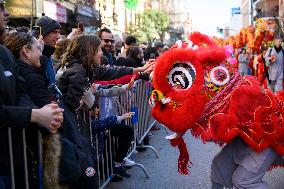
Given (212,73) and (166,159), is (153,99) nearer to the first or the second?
(212,73)

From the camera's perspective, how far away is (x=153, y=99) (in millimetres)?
3354

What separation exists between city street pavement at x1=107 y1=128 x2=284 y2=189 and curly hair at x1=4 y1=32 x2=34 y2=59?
2444 millimetres

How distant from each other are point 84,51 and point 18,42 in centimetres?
83

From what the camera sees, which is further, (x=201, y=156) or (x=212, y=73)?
(x=201, y=156)

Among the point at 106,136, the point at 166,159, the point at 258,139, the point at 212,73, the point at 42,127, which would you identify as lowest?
the point at 166,159

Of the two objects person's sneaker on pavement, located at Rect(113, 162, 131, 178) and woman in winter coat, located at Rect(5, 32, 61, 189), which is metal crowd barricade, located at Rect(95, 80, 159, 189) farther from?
woman in winter coat, located at Rect(5, 32, 61, 189)

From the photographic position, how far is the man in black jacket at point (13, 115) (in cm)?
249

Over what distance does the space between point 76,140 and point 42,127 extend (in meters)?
0.91

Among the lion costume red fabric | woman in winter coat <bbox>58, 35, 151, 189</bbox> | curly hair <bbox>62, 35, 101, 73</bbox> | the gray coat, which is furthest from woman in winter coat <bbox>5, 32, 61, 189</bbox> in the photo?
the gray coat

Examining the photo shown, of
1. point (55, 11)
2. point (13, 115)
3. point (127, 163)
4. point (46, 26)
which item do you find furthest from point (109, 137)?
point (55, 11)

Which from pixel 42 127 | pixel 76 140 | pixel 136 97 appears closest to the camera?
pixel 42 127

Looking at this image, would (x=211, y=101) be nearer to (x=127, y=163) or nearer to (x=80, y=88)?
(x=80, y=88)

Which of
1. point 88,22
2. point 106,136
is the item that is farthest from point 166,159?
point 88,22

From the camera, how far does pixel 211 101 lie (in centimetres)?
339
